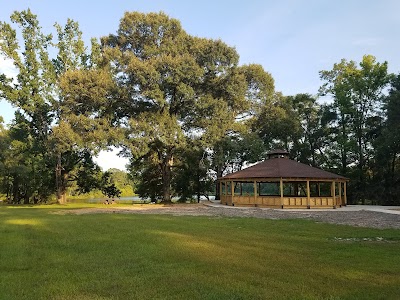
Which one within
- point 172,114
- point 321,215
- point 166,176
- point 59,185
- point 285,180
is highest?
point 172,114

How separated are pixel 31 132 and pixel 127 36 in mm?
14955

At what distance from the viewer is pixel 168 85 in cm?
3083

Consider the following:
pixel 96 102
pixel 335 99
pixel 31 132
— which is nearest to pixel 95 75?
pixel 96 102

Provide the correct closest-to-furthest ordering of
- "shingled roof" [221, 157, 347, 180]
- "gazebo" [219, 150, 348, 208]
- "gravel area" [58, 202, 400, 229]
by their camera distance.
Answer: "gravel area" [58, 202, 400, 229] < "gazebo" [219, 150, 348, 208] < "shingled roof" [221, 157, 347, 180]

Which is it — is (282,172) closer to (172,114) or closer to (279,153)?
(279,153)

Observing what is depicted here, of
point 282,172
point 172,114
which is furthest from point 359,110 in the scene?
point 172,114

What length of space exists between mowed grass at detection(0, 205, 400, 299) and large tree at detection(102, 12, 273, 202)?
19963 millimetres

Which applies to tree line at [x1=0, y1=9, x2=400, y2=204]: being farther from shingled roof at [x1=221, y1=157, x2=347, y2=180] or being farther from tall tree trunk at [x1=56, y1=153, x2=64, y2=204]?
shingled roof at [x1=221, y1=157, x2=347, y2=180]

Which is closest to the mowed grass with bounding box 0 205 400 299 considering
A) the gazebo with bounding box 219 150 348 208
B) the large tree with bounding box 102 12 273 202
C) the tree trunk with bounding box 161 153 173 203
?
the gazebo with bounding box 219 150 348 208

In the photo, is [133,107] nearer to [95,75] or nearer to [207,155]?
[95,75]

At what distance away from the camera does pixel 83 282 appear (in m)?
5.62

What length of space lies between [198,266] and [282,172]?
20.8 meters

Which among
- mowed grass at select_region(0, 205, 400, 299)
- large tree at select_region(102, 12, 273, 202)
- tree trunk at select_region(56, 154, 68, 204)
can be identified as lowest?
mowed grass at select_region(0, 205, 400, 299)

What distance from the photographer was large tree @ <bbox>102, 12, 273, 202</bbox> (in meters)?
29.9
